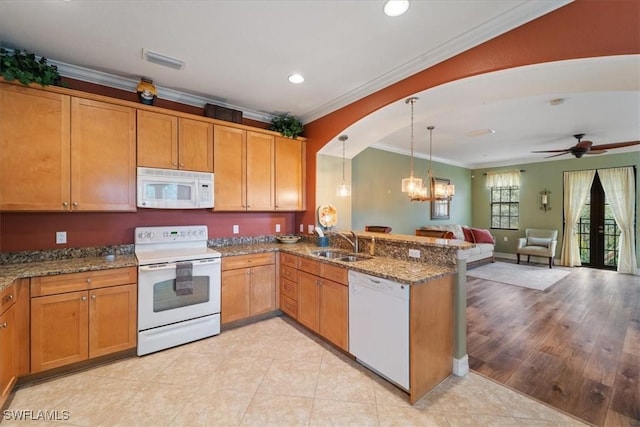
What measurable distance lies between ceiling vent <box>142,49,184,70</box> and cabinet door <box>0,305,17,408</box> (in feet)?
7.59

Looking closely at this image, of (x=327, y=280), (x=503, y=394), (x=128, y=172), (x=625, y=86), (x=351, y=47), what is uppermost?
(x=351, y=47)

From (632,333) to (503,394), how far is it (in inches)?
95.0

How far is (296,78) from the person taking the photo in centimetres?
Answer: 287

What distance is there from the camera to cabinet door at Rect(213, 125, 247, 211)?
333 cm

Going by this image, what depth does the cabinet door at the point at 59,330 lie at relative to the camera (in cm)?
214

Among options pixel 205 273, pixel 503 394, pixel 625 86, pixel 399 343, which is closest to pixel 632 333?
pixel 503 394

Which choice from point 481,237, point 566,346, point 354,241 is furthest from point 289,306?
point 481,237

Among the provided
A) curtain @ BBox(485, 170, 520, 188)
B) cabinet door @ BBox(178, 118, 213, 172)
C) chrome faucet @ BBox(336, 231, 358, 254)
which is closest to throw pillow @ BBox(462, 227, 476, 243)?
curtain @ BBox(485, 170, 520, 188)

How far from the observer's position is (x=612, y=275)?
576cm

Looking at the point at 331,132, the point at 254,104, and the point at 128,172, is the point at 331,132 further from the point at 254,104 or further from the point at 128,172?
the point at 128,172

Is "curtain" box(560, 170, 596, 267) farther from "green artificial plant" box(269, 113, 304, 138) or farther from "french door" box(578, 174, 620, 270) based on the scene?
"green artificial plant" box(269, 113, 304, 138)

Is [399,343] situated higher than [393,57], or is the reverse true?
[393,57]

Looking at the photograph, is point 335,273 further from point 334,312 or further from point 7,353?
point 7,353

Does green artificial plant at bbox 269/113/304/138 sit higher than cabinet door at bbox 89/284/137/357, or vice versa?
green artificial plant at bbox 269/113/304/138
